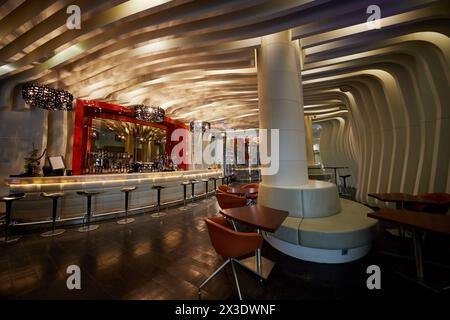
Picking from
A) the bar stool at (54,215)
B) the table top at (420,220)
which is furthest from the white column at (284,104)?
the bar stool at (54,215)

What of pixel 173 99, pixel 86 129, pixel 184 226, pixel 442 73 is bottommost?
pixel 184 226

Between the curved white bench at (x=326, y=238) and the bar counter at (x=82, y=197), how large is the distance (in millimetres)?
4148

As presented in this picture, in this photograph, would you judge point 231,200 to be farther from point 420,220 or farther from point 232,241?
point 420,220

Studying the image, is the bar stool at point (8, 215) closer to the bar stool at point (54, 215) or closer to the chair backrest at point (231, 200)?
the bar stool at point (54, 215)

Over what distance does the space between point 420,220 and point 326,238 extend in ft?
3.41

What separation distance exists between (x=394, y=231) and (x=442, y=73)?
344cm

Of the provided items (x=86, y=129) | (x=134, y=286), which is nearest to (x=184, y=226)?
(x=134, y=286)

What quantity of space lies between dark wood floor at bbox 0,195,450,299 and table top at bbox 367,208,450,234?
0.75 meters

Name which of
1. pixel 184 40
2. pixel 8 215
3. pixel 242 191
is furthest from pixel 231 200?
pixel 8 215

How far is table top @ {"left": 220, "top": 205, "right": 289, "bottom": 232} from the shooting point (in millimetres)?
1958

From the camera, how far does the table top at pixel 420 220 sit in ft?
5.95

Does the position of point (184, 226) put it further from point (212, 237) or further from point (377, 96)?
point (377, 96)
